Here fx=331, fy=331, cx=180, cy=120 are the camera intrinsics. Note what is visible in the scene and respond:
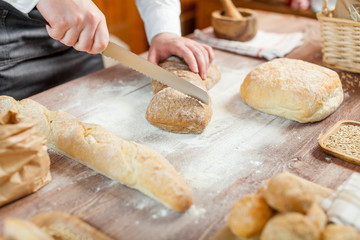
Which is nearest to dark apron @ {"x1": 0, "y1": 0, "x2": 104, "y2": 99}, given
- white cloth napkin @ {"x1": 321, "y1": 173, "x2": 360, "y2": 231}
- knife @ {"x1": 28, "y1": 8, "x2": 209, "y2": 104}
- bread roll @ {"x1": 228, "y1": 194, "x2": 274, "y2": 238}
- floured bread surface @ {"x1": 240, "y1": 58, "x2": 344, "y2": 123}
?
knife @ {"x1": 28, "y1": 8, "x2": 209, "y2": 104}

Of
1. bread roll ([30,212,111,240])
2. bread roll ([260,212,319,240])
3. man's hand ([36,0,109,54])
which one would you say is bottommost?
bread roll ([30,212,111,240])

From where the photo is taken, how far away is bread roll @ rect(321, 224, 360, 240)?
2.16 ft

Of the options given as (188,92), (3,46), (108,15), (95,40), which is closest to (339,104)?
(188,92)

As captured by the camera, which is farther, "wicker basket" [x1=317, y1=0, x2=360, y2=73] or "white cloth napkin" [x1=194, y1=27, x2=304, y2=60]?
"white cloth napkin" [x1=194, y1=27, x2=304, y2=60]

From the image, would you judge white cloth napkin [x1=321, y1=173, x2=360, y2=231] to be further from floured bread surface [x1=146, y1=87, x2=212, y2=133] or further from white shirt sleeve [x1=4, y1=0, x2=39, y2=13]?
white shirt sleeve [x1=4, y1=0, x2=39, y2=13]

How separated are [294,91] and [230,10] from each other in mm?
845

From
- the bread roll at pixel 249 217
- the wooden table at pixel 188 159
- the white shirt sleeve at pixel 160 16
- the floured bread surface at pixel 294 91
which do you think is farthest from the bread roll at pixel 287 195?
the white shirt sleeve at pixel 160 16

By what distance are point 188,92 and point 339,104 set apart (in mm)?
606

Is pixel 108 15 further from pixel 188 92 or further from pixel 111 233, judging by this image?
pixel 111 233

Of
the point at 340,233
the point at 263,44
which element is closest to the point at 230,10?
the point at 263,44

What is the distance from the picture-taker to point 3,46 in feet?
4.78

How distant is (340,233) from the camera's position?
67 cm

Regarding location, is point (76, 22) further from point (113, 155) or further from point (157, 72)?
point (113, 155)

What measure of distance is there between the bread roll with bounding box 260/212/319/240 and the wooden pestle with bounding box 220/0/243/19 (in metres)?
1.43
